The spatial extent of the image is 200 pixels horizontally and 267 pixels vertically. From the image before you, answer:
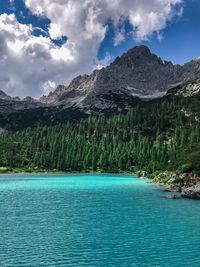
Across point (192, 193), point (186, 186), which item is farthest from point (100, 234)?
point (186, 186)

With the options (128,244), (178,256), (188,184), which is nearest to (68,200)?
(188,184)

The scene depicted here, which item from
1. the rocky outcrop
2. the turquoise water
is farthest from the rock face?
the turquoise water

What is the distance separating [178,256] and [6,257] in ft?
50.5

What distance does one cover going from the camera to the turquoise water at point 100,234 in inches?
1307

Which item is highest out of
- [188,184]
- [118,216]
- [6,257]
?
[188,184]

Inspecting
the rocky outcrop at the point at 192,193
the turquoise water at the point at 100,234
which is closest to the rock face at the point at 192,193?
the rocky outcrop at the point at 192,193

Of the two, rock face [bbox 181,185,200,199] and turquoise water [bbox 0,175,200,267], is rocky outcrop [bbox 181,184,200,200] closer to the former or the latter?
rock face [bbox 181,185,200,199]

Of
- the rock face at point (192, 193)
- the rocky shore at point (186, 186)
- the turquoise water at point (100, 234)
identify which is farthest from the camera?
the rocky shore at point (186, 186)

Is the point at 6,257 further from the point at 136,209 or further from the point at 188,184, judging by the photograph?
the point at 188,184

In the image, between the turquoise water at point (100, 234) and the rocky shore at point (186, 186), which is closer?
the turquoise water at point (100, 234)

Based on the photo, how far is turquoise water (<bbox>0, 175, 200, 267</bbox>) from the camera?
33188 mm

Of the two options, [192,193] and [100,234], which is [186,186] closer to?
[192,193]

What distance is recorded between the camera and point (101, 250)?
118 feet

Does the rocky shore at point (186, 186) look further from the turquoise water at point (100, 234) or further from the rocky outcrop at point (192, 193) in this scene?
the turquoise water at point (100, 234)
